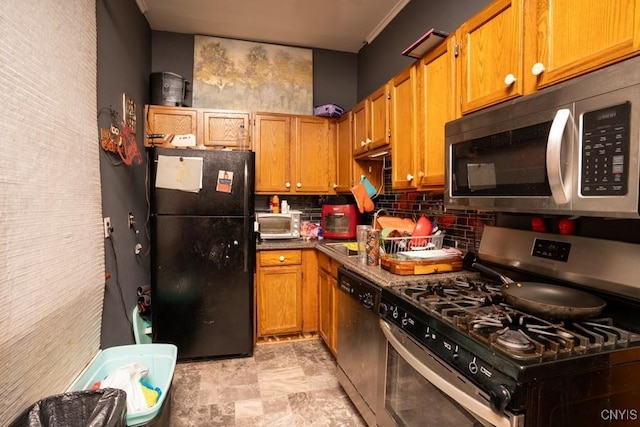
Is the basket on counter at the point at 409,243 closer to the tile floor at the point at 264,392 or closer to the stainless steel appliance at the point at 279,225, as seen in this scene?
the tile floor at the point at 264,392

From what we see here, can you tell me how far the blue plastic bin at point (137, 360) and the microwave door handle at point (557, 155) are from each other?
1.77 m

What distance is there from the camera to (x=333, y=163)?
3.20 meters

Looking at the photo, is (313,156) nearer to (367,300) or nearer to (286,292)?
(286,292)

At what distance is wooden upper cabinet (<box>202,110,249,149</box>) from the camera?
2.90 metres

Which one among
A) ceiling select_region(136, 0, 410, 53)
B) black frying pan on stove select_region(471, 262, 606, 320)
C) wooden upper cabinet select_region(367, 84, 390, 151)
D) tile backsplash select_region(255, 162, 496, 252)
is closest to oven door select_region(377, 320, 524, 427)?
black frying pan on stove select_region(471, 262, 606, 320)

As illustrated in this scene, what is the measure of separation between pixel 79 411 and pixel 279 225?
201 cm

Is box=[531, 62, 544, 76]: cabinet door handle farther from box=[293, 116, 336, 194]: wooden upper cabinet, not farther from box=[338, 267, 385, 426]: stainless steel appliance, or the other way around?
box=[293, 116, 336, 194]: wooden upper cabinet

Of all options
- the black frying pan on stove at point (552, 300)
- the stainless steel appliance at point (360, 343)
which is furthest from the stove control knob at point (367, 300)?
the black frying pan on stove at point (552, 300)

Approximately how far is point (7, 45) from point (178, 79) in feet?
6.34

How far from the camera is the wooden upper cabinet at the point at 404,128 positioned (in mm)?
1879

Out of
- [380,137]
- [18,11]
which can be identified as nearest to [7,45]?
[18,11]

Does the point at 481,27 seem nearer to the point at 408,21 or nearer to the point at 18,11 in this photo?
the point at 408,21

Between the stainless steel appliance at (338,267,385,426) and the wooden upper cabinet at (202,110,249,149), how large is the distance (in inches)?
67.2

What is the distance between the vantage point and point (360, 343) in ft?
5.73
